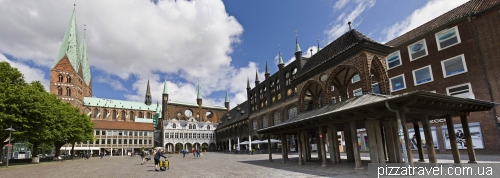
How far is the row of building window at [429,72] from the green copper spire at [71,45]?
315 feet

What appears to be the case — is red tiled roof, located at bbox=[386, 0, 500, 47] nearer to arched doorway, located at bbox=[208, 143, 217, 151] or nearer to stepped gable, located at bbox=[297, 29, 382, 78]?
stepped gable, located at bbox=[297, 29, 382, 78]

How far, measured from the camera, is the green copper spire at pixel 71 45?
8575 centimetres

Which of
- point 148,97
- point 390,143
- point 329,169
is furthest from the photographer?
point 148,97

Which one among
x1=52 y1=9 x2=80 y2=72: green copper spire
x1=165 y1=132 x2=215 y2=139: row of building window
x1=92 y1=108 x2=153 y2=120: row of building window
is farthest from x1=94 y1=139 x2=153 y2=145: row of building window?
x1=52 y1=9 x2=80 y2=72: green copper spire

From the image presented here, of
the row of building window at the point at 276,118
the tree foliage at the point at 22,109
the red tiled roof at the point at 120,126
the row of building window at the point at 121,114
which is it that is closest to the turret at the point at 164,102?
the red tiled roof at the point at 120,126

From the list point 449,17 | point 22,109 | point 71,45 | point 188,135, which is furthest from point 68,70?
point 449,17

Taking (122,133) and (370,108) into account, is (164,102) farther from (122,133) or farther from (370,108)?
(370,108)

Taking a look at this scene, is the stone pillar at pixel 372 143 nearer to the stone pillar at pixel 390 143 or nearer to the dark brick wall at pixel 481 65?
the stone pillar at pixel 390 143

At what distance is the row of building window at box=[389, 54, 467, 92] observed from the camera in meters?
23.1

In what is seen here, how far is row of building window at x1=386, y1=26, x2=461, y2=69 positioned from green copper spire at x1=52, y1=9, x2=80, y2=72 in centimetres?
9542

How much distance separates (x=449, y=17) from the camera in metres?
24.9

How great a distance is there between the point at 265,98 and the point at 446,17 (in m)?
38.9

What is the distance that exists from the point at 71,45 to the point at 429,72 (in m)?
100

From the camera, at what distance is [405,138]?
36.9 ft
